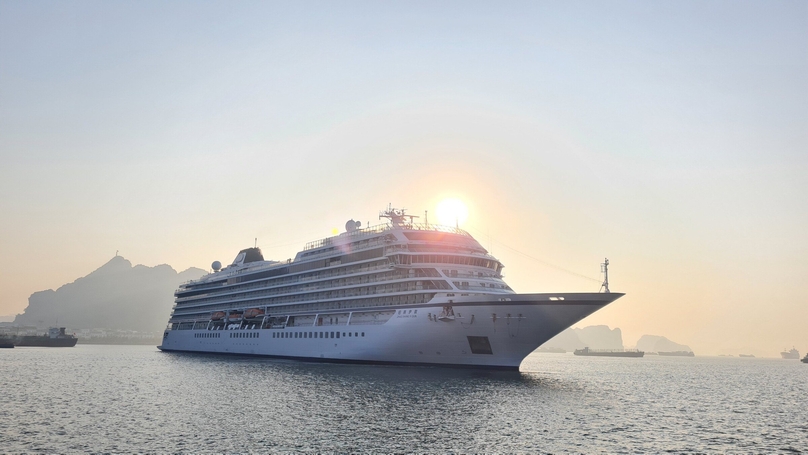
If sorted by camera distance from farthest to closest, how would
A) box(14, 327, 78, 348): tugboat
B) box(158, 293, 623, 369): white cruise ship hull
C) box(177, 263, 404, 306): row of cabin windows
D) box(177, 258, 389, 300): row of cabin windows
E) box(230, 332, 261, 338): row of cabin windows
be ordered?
box(14, 327, 78, 348): tugboat, box(230, 332, 261, 338): row of cabin windows, box(177, 258, 389, 300): row of cabin windows, box(177, 263, 404, 306): row of cabin windows, box(158, 293, 623, 369): white cruise ship hull

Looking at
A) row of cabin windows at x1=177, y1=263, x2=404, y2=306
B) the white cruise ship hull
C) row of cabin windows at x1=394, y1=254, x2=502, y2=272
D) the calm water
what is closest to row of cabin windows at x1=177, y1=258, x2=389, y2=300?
row of cabin windows at x1=177, y1=263, x2=404, y2=306

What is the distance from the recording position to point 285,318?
266ft

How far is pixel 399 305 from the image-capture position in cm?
5959

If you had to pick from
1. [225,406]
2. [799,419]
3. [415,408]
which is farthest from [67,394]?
[799,419]

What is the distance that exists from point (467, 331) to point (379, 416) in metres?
22.1

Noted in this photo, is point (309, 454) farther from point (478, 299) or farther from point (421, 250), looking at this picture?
point (421, 250)

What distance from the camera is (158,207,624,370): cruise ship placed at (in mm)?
51969

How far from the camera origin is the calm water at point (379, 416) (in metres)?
26.9

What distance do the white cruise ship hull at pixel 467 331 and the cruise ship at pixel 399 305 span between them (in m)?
0.10

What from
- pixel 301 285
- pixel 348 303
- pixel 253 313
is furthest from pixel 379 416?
pixel 253 313

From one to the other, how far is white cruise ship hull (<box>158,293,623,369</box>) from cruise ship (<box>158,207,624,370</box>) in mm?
100

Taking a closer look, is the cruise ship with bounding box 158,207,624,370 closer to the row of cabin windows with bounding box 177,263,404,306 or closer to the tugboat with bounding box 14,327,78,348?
the row of cabin windows with bounding box 177,263,404,306

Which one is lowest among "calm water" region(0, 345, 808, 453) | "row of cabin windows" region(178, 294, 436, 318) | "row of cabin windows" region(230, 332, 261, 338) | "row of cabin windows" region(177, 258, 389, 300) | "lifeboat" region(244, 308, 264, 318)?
"calm water" region(0, 345, 808, 453)

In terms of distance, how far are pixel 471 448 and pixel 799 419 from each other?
2904cm
